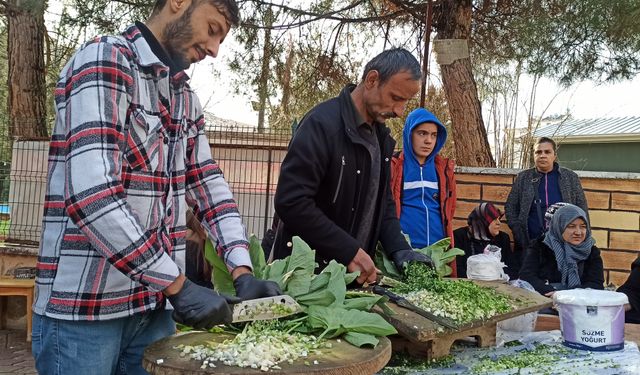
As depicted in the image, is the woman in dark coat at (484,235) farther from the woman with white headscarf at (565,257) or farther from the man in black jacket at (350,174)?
the man in black jacket at (350,174)

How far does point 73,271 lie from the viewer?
55.8 inches

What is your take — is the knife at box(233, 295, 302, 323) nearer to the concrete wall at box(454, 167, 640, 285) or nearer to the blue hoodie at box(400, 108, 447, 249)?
the blue hoodie at box(400, 108, 447, 249)

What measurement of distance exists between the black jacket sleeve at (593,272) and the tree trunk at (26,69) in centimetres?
607

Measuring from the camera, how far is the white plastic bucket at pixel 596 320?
2.30 metres

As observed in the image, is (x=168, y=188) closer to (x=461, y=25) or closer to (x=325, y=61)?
(x=461, y=25)

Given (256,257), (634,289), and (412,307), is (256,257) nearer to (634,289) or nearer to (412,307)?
(412,307)

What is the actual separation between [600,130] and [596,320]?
15.9 meters

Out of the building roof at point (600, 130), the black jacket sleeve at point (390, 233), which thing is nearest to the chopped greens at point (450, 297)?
the black jacket sleeve at point (390, 233)

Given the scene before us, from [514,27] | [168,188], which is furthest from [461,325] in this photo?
[514,27]

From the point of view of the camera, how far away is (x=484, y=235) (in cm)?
532

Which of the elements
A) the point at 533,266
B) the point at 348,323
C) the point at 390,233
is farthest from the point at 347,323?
the point at 533,266

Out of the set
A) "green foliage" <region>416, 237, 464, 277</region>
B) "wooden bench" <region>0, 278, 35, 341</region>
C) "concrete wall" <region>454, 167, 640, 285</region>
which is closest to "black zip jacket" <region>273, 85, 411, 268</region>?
"green foliage" <region>416, 237, 464, 277</region>

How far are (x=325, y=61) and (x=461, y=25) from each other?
1772 mm

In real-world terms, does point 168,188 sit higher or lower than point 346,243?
higher
